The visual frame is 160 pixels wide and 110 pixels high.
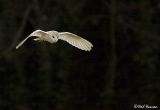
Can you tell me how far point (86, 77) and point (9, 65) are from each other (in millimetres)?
1049

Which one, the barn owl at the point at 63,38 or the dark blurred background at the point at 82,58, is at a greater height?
the dark blurred background at the point at 82,58

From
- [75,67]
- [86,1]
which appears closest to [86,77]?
[75,67]

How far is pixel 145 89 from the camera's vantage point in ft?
32.2

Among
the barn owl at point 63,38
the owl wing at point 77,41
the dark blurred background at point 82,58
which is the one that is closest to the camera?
the barn owl at point 63,38

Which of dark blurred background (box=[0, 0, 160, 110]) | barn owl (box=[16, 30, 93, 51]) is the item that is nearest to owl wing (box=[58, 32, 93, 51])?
barn owl (box=[16, 30, 93, 51])

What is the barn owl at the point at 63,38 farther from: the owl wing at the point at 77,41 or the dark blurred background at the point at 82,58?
the dark blurred background at the point at 82,58

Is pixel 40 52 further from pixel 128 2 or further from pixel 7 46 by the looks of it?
pixel 128 2

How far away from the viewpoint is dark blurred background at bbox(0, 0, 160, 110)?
9562 millimetres

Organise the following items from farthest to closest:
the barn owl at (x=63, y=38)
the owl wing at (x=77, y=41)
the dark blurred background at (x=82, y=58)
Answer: the dark blurred background at (x=82, y=58)
the owl wing at (x=77, y=41)
the barn owl at (x=63, y=38)

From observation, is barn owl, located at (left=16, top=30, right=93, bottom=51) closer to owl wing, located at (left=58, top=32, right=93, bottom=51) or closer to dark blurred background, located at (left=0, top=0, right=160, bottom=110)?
owl wing, located at (left=58, top=32, right=93, bottom=51)

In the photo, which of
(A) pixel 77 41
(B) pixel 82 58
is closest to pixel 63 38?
(A) pixel 77 41

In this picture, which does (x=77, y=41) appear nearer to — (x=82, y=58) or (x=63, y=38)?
(x=63, y=38)

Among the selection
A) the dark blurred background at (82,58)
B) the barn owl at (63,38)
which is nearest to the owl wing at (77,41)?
the barn owl at (63,38)

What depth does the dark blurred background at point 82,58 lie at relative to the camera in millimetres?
9562
